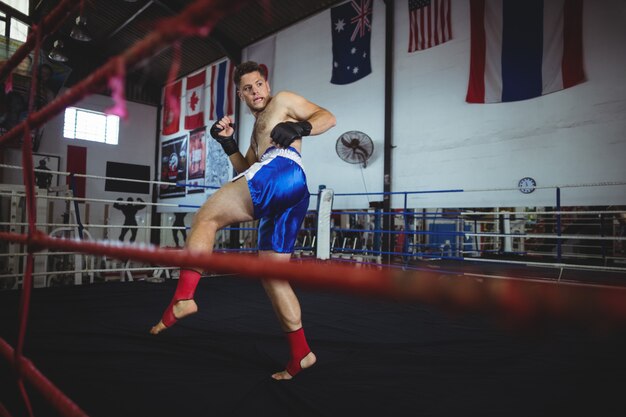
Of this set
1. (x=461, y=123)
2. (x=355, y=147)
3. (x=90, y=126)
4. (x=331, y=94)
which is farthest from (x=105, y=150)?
(x=461, y=123)

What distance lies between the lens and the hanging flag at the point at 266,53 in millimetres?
6570

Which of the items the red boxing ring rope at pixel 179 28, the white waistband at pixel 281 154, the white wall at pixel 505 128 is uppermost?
the white wall at pixel 505 128

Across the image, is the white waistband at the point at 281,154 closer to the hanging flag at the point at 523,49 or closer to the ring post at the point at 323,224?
the ring post at the point at 323,224

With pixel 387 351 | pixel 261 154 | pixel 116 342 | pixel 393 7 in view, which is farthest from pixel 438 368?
pixel 393 7

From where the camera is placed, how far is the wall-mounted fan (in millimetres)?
5082

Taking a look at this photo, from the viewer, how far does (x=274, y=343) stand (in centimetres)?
162

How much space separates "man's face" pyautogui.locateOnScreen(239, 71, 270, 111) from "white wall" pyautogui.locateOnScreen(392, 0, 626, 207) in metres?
3.37

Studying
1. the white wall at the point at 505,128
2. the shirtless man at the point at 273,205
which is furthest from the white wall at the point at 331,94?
the shirtless man at the point at 273,205

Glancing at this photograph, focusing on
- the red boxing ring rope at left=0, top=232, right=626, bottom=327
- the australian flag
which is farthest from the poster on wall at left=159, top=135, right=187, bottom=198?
the red boxing ring rope at left=0, top=232, right=626, bottom=327

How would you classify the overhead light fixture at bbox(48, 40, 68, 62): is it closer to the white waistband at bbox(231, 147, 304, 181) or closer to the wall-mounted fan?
the wall-mounted fan

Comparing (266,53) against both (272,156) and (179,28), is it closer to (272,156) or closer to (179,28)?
(272,156)

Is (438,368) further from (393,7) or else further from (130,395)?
(393,7)

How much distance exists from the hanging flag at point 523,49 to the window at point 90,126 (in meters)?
7.87

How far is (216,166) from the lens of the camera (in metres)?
7.49
